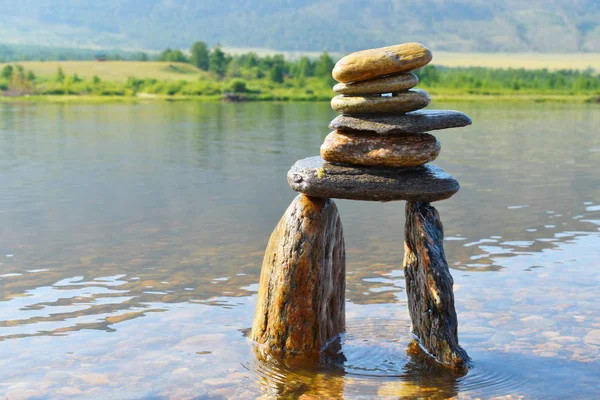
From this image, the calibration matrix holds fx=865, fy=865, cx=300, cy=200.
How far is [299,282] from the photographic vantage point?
34.5ft

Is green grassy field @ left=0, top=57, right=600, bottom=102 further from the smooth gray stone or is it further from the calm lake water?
the smooth gray stone

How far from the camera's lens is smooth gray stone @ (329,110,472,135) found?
10.3 meters

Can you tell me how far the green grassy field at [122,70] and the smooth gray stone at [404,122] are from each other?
14157 centimetres

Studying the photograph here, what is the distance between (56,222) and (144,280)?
21.9 feet

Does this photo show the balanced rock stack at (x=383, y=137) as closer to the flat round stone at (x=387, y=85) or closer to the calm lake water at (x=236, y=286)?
the flat round stone at (x=387, y=85)

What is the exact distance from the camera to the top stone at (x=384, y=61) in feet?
33.3

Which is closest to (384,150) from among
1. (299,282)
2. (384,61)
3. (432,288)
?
(384,61)

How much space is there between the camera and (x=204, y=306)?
42.1ft

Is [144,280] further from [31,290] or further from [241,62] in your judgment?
[241,62]

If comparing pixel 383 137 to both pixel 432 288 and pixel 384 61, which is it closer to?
pixel 384 61

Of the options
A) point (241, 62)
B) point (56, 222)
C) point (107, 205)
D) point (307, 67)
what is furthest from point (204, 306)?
point (241, 62)

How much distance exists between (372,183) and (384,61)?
1.45 m

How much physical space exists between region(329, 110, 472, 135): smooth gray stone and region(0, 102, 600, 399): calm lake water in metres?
2.78

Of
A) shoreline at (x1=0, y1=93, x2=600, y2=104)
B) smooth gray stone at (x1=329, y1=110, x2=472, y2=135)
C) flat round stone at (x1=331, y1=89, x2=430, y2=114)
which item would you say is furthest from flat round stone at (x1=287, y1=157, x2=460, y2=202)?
shoreline at (x1=0, y1=93, x2=600, y2=104)
